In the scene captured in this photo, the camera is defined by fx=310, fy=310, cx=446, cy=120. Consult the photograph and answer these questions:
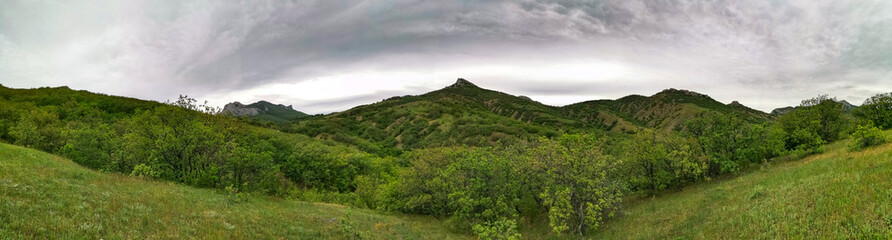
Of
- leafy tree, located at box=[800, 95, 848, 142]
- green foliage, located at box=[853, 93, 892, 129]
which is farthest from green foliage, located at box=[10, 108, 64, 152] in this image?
green foliage, located at box=[853, 93, 892, 129]

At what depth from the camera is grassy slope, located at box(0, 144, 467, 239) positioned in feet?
34.8

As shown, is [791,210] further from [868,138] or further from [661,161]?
[868,138]

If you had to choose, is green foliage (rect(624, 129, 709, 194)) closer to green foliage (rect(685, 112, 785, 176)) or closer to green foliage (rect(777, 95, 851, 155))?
green foliage (rect(685, 112, 785, 176))

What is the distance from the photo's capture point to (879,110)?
40.0 meters

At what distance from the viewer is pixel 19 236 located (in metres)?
8.92

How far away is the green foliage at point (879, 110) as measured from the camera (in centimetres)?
3866

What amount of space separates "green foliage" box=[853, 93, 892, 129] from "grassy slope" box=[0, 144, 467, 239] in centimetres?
6003

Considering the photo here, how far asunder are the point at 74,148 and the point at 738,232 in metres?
61.2

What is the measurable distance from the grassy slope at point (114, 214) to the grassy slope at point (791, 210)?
1877cm

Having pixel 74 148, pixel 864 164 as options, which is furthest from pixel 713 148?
pixel 74 148

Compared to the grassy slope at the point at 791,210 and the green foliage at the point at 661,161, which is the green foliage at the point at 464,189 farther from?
the green foliage at the point at 661,161

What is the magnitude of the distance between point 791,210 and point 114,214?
30632 mm

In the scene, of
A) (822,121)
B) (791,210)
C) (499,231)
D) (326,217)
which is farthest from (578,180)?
(822,121)

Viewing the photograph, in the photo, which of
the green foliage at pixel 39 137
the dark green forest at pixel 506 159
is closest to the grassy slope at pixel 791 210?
the dark green forest at pixel 506 159
